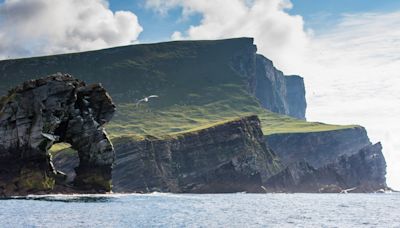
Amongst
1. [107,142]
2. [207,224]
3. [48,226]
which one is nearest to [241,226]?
[207,224]

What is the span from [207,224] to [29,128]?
3530 inches

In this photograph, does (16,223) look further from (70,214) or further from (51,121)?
(51,121)

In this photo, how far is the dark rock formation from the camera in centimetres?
15660

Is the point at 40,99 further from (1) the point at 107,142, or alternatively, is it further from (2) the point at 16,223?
(2) the point at 16,223

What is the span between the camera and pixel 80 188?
171 m

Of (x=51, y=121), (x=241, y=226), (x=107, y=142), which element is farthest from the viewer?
(x=107, y=142)

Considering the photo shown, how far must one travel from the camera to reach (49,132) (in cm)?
16388

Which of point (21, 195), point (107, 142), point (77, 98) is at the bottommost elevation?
point (21, 195)

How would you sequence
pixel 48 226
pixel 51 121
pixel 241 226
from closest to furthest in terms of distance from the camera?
pixel 48 226, pixel 241 226, pixel 51 121

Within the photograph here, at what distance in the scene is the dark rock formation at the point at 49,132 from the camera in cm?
15660

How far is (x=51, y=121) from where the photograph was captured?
164125 mm

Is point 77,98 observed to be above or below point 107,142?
above

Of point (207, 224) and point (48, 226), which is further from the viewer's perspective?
point (207, 224)

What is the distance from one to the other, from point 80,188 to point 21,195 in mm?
20603
